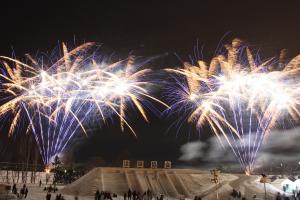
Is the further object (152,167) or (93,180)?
(152,167)

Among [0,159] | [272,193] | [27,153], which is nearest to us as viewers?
[272,193]

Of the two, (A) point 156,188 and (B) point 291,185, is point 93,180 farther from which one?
(B) point 291,185

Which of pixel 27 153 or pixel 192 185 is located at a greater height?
pixel 27 153

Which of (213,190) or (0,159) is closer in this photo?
(213,190)

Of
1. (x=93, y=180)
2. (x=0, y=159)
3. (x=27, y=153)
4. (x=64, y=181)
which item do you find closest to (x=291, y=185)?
(x=93, y=180)

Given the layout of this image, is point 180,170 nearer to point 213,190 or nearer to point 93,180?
point 213,190

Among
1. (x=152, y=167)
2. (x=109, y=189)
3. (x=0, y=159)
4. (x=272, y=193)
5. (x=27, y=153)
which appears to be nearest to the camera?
(x=109, y=189)

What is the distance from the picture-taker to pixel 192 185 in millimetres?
59625

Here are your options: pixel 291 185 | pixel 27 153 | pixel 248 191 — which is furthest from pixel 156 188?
pixel 27 153

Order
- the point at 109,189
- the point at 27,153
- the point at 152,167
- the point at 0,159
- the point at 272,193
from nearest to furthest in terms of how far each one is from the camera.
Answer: the point at 109,189 → the point at 272,193 → the point at 152,167 → the point at 27,153 → the point at 0,159

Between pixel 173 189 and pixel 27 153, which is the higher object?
pixel 27 153

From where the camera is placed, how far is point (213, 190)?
183 feet

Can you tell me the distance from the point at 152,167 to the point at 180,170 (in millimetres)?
4830

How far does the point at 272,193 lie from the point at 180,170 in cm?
1504
